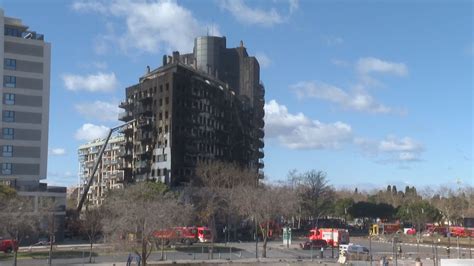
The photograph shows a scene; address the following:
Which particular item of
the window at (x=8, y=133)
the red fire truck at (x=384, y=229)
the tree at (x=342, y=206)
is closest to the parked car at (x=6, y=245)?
the window at (x=8, y=133)

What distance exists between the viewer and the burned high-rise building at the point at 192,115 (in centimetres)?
12544

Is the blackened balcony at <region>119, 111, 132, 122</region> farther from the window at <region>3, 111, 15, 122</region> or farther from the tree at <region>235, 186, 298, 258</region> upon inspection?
the tree at <region>235, 186, 298, 258</region>

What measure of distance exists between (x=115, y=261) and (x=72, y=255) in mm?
7936

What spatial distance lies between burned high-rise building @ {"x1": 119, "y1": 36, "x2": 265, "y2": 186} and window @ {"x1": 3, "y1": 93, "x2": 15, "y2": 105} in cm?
3424

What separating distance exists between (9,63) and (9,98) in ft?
19.3

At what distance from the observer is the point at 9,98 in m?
99.0

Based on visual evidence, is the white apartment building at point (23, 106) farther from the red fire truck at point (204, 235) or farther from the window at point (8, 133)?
the red fire truck at point (204, 235)

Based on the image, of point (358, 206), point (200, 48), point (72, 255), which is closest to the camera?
point (72, 255)

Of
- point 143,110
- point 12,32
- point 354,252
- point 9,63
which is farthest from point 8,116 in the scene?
point 354,252

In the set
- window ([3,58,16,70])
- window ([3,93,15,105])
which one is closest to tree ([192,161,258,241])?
window ([3,93,15,105])

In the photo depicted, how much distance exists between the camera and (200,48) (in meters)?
154

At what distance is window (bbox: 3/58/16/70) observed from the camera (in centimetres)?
9912

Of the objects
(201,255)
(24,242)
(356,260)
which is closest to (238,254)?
(201,255)

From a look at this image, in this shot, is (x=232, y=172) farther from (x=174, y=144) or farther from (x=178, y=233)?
(x=178, y=233)
